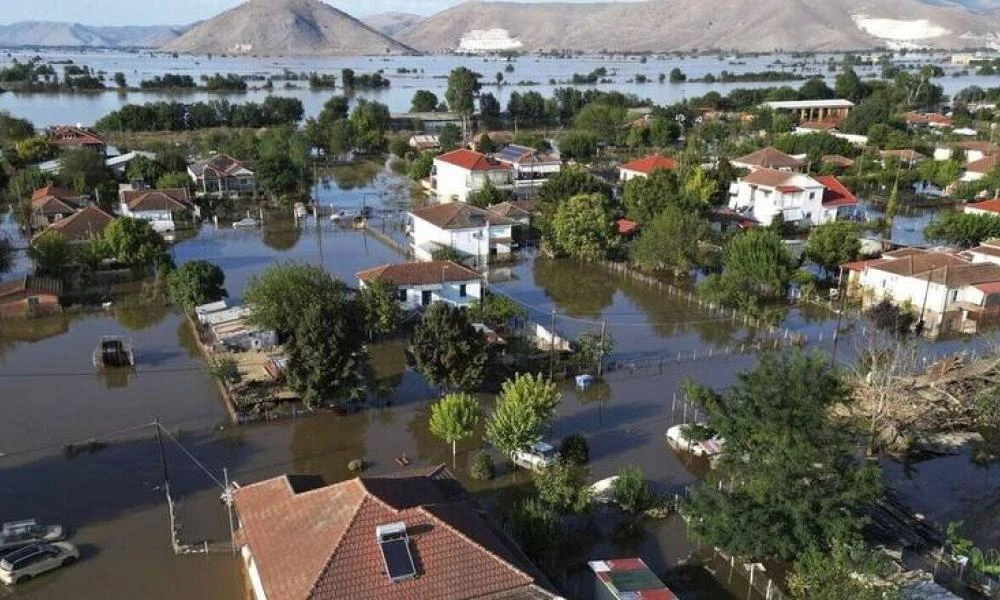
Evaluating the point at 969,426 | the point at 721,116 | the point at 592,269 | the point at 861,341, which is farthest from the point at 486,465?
the point at 721,116

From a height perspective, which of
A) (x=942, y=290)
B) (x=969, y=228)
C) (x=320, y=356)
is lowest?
(x=942, y=290)

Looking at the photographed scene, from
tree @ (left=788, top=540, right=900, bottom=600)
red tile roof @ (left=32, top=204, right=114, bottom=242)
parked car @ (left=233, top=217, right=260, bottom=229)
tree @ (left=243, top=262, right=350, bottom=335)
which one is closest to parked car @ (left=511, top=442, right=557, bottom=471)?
tree @ (left=788, top=540, right=900, bottom=600)

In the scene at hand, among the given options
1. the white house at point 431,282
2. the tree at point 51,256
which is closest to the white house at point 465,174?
the white house at point 431,282

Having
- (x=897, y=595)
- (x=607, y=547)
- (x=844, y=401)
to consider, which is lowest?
(x=607, y=547)

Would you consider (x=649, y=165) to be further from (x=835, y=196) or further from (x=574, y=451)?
(x=574, y=451)

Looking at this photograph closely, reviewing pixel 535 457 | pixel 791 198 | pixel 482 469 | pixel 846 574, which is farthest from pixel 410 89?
pixel 846 574

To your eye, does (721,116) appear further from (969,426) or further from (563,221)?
(969,426)
